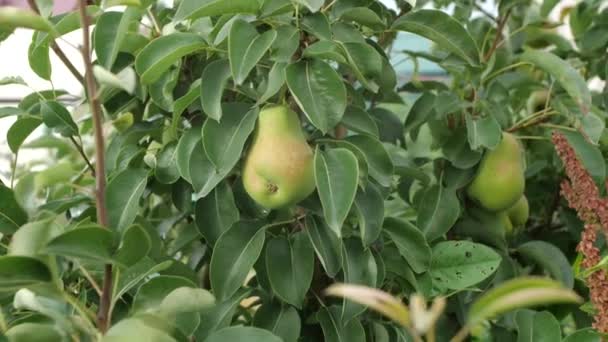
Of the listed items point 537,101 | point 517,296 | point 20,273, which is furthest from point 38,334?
point 537,101

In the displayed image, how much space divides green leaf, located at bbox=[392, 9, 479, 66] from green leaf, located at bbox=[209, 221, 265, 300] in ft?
0.79

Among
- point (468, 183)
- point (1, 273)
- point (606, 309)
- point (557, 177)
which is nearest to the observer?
point (1, 273)

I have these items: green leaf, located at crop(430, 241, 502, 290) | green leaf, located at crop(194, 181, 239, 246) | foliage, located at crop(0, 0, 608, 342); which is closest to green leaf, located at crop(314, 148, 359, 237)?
foliage, located at crop(0, 0, 608, 342)

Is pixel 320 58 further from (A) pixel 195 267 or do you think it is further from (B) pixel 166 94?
(A) pixel 195 267

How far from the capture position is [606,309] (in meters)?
0.76

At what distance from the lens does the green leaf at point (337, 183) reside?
27.5 inches

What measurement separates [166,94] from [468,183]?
36 centimetres

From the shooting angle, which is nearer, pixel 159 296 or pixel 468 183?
pixel 159 296

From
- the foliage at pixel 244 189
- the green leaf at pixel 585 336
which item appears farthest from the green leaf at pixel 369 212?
the green leaf at pixel 585 336

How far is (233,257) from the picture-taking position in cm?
77

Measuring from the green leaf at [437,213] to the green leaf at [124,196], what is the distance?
31 cm

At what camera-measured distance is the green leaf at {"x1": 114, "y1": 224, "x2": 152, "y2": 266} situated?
0.60m

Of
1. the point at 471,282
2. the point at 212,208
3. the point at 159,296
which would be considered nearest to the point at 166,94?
the point at 212,208

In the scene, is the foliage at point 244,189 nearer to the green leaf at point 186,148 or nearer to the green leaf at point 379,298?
the green leaf at point 186,148
